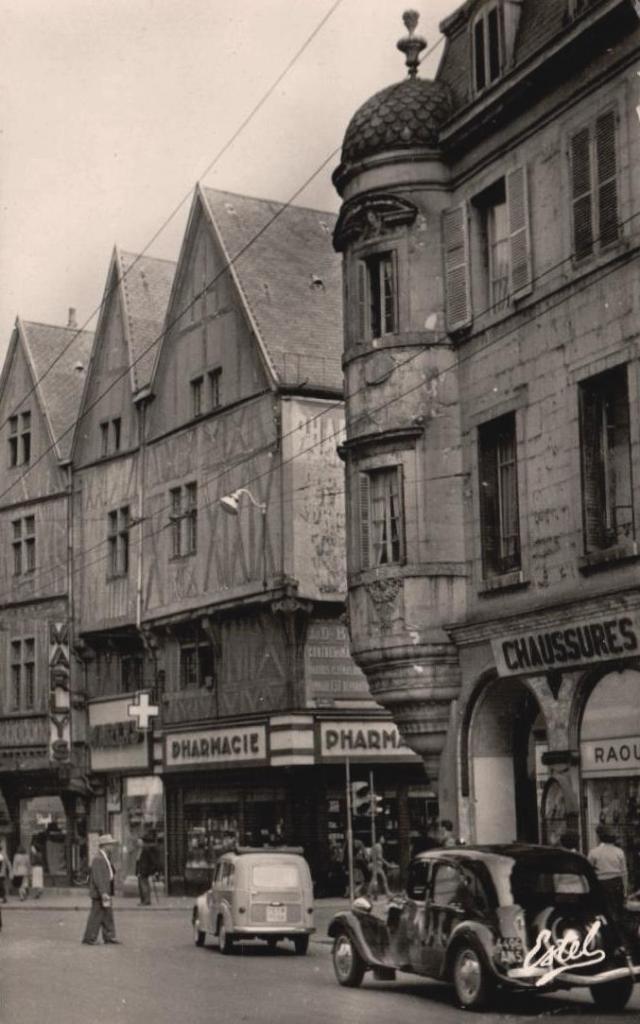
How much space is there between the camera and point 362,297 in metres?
28.2

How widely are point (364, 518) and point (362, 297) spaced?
3837mm

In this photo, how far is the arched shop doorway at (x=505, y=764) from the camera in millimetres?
26328

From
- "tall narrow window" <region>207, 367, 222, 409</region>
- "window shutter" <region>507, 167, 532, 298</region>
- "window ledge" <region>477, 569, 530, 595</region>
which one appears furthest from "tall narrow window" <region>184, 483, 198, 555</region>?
"window shutter" <region>507, 167, 532, 298</region>

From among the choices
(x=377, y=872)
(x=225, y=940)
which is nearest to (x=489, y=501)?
(x=225, y=940)

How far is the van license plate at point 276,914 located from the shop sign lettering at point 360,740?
554 inches

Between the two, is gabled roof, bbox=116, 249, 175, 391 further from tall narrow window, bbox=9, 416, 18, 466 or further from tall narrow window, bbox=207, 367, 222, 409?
tall narrow window, bbox=9, 416, 18, 466

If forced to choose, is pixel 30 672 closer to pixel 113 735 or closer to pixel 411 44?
pixel 113 735

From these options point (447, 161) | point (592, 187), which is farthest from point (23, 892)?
point (592, 187)

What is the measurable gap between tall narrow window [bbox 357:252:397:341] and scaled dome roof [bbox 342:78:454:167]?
184cm

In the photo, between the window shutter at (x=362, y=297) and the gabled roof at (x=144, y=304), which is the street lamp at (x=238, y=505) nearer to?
Answer: the gabled roof at (x=144, y=304)

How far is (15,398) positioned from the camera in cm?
5131

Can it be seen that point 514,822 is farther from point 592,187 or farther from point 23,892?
point 23,892

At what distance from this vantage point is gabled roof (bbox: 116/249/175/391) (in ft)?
148

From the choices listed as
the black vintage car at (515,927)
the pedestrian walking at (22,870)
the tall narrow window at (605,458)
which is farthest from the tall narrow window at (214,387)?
the black vintage car at (515,927)
